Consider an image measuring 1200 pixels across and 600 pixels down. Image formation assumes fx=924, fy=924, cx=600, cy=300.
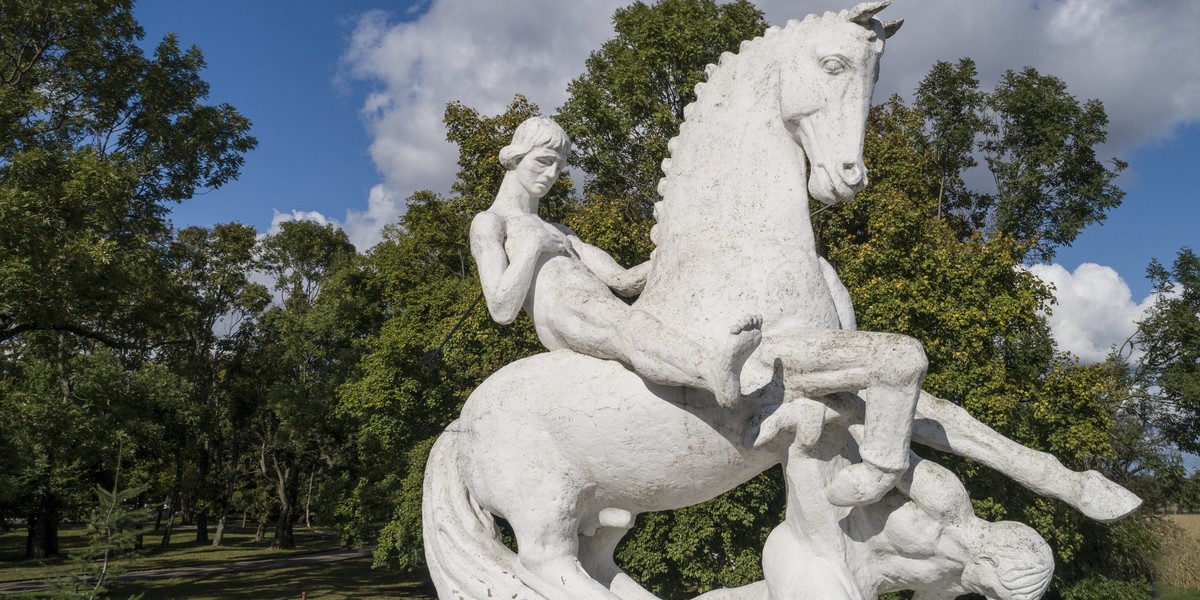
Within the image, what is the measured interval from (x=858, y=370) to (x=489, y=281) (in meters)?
1.61

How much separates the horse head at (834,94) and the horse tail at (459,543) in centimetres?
207

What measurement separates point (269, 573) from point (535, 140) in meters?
24.1

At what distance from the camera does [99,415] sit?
1636 cm

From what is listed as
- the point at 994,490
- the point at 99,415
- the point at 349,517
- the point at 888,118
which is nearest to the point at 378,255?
the point at 349,517

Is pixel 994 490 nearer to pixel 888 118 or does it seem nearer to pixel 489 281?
pixel 888 118

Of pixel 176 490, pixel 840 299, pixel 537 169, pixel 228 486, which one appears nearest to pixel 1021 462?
pixel 840 299

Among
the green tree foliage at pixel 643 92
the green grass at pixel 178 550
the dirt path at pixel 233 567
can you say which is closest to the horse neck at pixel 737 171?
the green tree foliage at pixel 643 92

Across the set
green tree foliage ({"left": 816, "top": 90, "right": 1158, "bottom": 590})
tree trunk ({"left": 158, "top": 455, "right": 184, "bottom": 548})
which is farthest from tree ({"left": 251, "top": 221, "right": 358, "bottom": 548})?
green tree foliage ({"left": 816, "top": 90, "right": 1158, "bottom": 590})

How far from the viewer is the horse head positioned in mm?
3701

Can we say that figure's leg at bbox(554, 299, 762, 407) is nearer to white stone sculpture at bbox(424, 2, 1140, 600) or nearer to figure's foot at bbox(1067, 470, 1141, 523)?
white stone sculpture at bbox(424, 2, 1140, 600)

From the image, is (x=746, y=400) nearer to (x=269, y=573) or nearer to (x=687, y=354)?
(x=687, y=354)

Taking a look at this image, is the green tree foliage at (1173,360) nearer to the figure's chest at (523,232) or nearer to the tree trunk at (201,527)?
the figure's chest at (523,232)

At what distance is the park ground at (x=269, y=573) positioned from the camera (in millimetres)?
20906

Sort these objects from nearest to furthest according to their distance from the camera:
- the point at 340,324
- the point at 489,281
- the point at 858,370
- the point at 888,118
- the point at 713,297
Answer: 1. the point at 858,370
2. the point at 713,297
3. the point at 489,281
4. the point at 888,118
5. the point at 340,324
